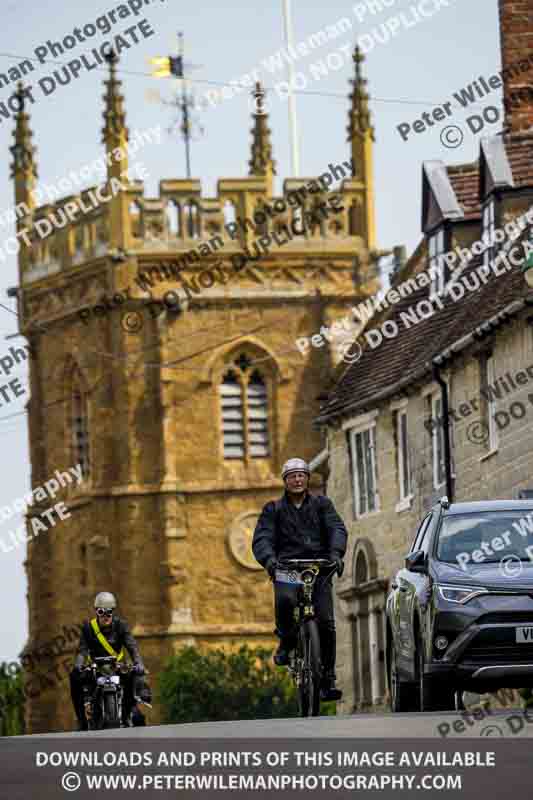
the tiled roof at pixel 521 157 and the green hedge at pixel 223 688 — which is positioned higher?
the tiled roof at pixel 521 157

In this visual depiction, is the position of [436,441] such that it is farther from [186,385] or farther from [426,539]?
[186,385]

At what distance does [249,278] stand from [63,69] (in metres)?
36.6

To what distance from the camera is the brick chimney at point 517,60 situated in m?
41.4

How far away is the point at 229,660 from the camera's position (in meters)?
77.2

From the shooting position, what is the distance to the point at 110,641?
75.2 ft

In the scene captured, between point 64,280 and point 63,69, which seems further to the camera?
point 64,280

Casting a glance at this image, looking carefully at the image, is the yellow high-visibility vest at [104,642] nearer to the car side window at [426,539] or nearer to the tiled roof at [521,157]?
the car side window at [426,539]

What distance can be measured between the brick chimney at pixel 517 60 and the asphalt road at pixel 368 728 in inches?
901

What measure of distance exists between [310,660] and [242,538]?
6167cm

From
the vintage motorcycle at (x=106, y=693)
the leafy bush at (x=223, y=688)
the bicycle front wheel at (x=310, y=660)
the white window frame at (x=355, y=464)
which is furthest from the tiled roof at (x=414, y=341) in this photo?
the leafy bush at (x=223, y=688)
